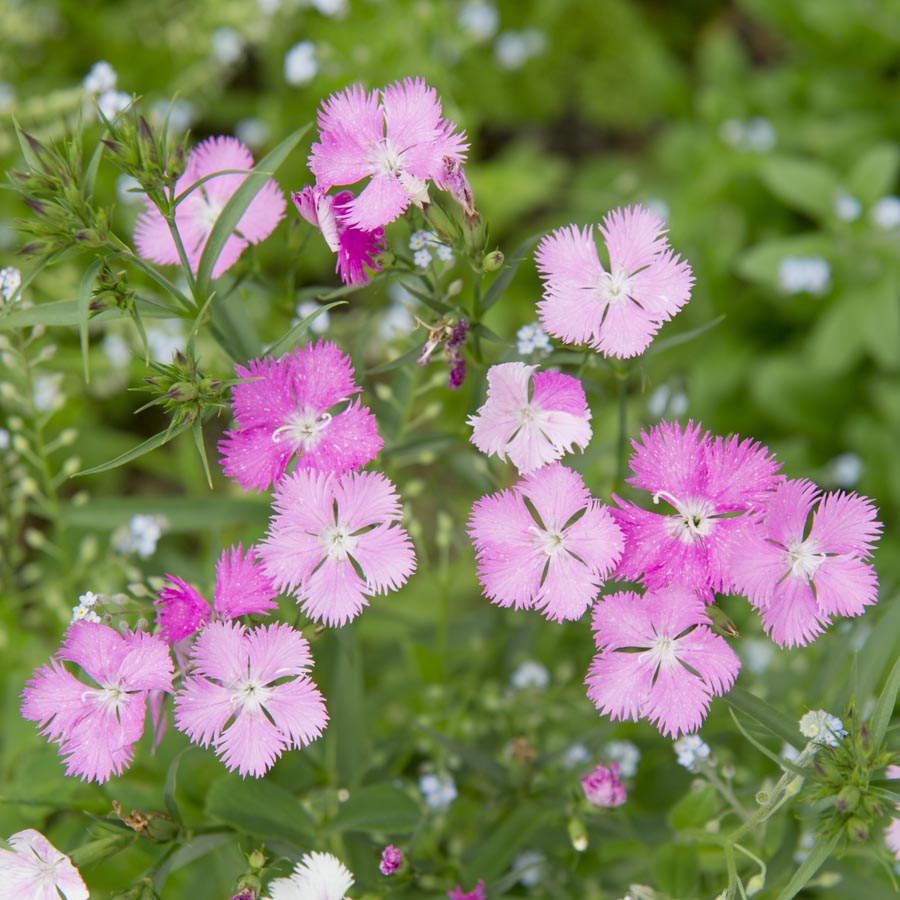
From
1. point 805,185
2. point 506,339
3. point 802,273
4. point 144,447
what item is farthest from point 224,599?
point 805,185

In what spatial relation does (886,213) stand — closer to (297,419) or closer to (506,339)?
(506,339)

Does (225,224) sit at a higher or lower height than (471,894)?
higher

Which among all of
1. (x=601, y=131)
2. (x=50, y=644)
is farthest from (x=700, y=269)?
(x=50, y=644)

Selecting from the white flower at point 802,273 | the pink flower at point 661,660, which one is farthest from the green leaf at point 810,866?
the white flower at point 802,273

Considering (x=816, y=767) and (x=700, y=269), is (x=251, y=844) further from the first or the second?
(x=700, y=269)

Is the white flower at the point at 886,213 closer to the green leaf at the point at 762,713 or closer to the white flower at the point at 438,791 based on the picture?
the green leaf at the point at 762,713
